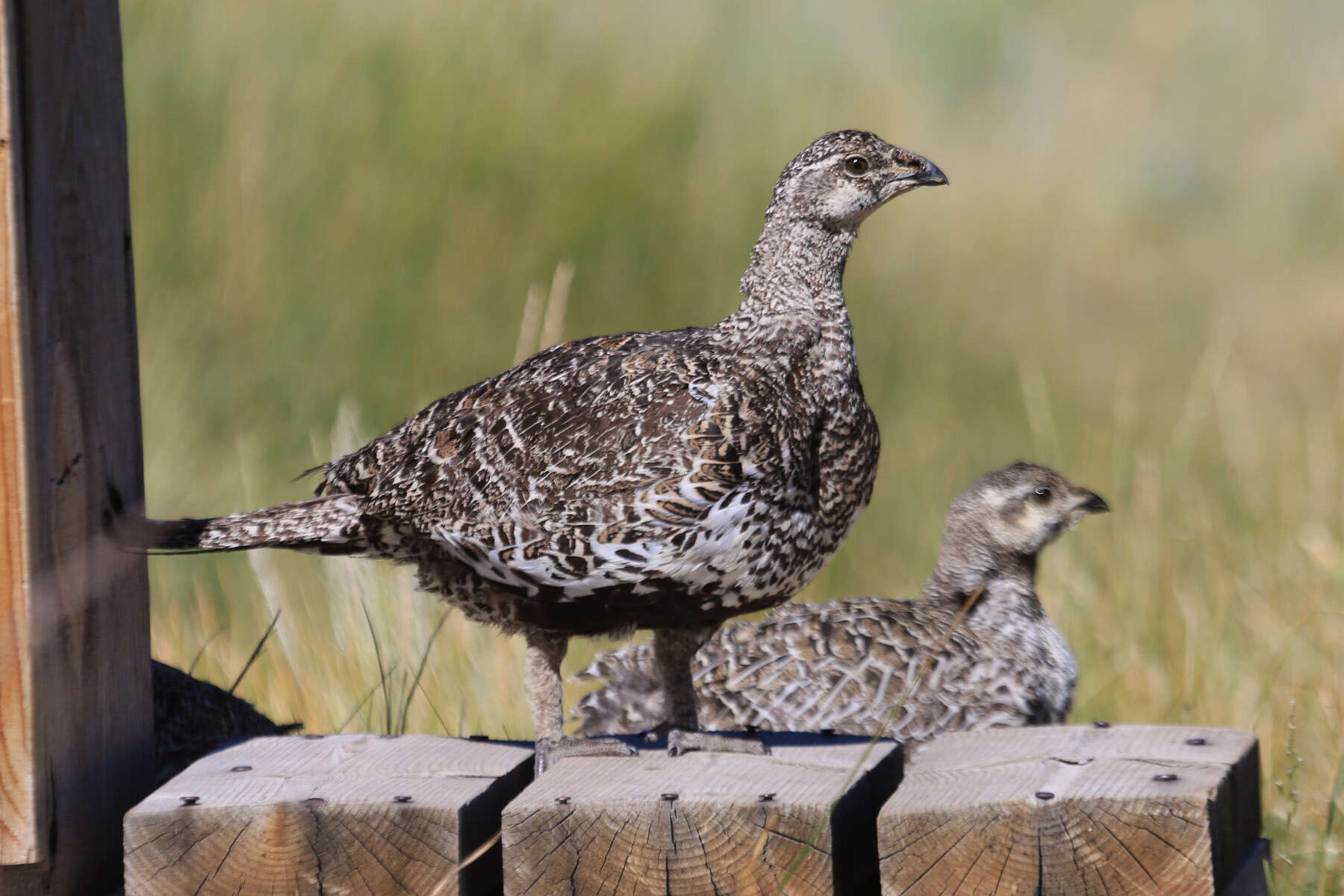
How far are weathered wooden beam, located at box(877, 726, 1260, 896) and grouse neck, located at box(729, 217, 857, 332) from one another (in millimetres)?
1340

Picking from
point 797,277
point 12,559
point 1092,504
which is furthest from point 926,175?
point 12,559

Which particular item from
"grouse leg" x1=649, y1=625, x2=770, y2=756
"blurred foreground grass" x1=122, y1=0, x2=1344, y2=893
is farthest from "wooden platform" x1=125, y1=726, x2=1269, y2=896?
"blurred foreground grass" x1=122, y1=0, x2=1344, y2=893

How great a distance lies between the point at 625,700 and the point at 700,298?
5084 mm

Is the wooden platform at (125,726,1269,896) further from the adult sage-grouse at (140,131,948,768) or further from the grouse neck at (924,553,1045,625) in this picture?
the grouse neck at (924,553,1045,625)

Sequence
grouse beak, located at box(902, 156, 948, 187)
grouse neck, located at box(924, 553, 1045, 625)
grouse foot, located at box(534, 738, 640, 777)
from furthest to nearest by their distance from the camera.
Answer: grouse neck, located at box(924, 553, 1045, 625) < grouse beak, located at box(902, 156, 948, 187) < grouse foot, located at box(534, 738, 640, 777)

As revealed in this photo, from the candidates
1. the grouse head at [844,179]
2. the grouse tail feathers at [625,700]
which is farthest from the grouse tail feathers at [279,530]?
the grouse tail feathers at [625,700]

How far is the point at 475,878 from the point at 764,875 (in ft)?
1.68

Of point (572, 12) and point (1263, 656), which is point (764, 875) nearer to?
point (1263, 656)

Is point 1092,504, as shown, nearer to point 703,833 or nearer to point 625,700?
point 625,700


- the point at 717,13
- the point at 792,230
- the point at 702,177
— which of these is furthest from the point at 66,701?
the point at 717,13

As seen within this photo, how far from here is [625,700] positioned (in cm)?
506

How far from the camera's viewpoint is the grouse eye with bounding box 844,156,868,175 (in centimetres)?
399

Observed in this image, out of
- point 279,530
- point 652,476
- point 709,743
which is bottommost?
point 709,743

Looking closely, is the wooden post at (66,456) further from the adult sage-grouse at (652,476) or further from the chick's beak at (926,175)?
the chick's beak at (926,175)
